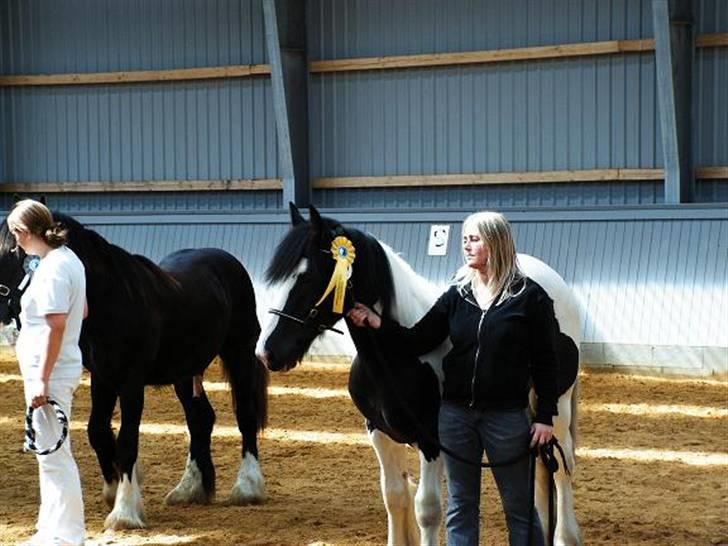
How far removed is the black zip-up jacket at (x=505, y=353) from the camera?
4.21 meters

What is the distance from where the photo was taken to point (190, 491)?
23.0 feet

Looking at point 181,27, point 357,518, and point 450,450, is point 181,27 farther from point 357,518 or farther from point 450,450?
point 450,450

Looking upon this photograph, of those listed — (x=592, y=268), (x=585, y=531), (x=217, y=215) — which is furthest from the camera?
(x=217, y=215)

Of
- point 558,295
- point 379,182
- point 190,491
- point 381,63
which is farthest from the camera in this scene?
point 379,182

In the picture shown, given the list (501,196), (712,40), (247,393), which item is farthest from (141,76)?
(247,393)

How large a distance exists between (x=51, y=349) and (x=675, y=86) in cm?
928

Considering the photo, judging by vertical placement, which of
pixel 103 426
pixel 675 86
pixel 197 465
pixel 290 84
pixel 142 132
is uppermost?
pixel 290 84

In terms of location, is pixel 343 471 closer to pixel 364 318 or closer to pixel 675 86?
pixel 364 318

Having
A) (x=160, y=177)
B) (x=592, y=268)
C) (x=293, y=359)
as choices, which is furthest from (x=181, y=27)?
(x=293, y=359)

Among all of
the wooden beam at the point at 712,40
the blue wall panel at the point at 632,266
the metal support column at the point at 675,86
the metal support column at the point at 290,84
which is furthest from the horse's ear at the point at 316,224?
the metal support column at the point at 290,84

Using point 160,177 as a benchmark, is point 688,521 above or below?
below

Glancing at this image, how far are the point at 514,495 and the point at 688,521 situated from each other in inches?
91.5

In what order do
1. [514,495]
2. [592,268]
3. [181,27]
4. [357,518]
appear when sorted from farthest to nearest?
[181,27], [592,268], [357,518], [514,495]

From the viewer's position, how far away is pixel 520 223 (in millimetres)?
12875
